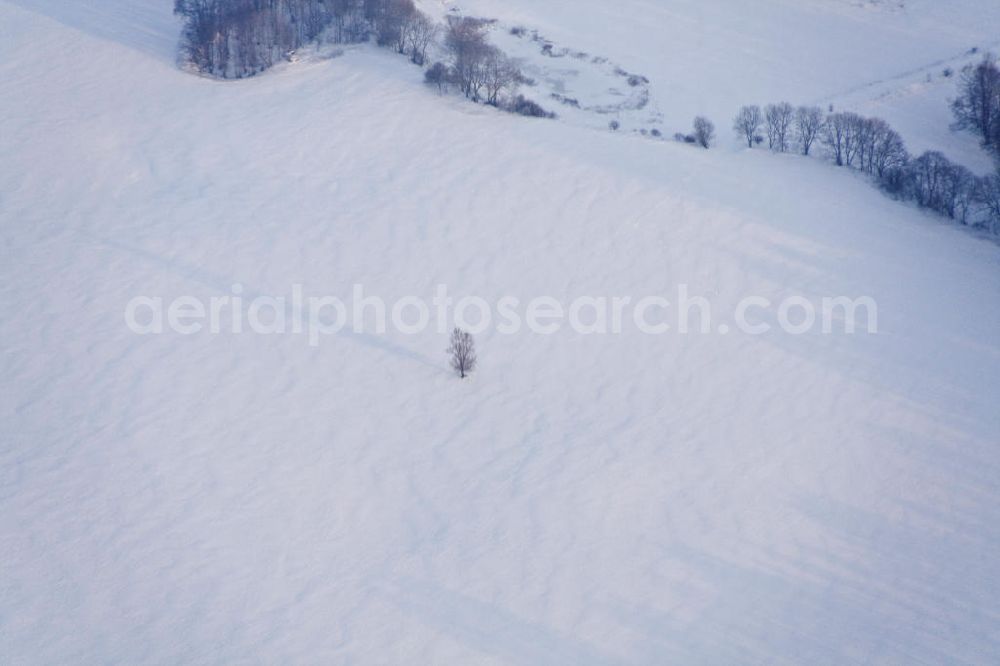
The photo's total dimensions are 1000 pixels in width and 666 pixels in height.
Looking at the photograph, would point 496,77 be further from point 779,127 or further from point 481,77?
point 779,127

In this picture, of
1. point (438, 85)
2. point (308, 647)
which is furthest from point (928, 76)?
point (308, 647)

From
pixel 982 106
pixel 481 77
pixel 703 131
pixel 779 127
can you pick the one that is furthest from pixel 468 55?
pixel 982 106

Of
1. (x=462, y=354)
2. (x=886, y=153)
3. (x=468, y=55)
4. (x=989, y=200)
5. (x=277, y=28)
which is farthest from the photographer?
(x=277, y=28)

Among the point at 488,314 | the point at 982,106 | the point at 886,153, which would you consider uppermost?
the point at 982,106

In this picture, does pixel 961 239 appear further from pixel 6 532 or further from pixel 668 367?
pixel 6 532

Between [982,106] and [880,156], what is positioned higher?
[982,106]

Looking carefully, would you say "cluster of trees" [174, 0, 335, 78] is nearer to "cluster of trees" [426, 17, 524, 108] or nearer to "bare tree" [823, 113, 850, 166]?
"cluster of trees" [426, 17, 524, 108]

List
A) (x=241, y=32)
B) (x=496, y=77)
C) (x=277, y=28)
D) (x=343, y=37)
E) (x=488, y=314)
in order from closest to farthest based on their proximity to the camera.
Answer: (x=488, y=314), (x=496, y=77), (x=241, y=32), (x=277, y=28), (x=343, y=37)

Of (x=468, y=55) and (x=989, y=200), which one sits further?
(x=468, y=55)
